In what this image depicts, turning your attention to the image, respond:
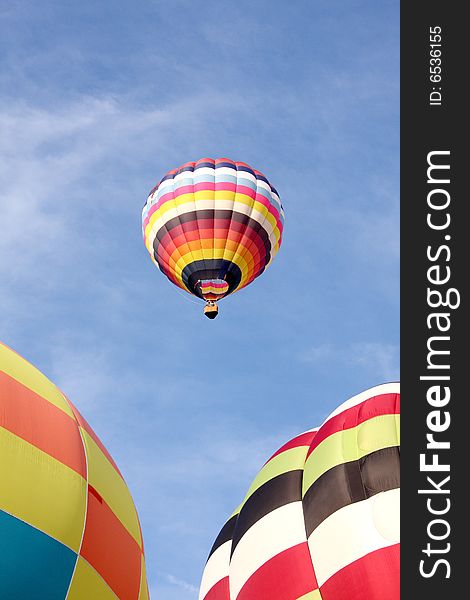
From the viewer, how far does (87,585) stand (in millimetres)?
6781

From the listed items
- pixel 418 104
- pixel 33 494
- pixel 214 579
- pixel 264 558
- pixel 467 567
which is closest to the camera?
pixel 467 567

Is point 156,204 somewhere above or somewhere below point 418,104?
above

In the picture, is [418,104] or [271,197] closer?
[418,104]

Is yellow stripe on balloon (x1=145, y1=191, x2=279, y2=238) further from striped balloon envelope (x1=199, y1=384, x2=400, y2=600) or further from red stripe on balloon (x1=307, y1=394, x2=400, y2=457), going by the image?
red stripe on balloon (x1=307, y1=394, x2=400, y2=457)

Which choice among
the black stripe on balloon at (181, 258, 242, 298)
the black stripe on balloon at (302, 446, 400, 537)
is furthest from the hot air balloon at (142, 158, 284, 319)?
the black stripe on balloon at (302, 446, 400, 537)

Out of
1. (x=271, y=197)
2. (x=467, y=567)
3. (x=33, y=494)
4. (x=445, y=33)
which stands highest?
(x=271, y=197)

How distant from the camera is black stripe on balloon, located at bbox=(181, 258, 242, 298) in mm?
22984

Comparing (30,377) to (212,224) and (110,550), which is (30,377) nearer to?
(110,550)

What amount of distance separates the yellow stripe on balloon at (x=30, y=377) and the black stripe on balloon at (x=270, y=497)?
6.67 feet

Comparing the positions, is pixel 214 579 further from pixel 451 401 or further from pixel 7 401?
pixel 451 401

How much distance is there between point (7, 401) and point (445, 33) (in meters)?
3.59

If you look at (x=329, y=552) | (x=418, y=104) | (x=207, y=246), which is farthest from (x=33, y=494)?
(x=207, y=246)

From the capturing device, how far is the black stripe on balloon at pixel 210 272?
23.0m

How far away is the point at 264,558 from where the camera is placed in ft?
26.9
